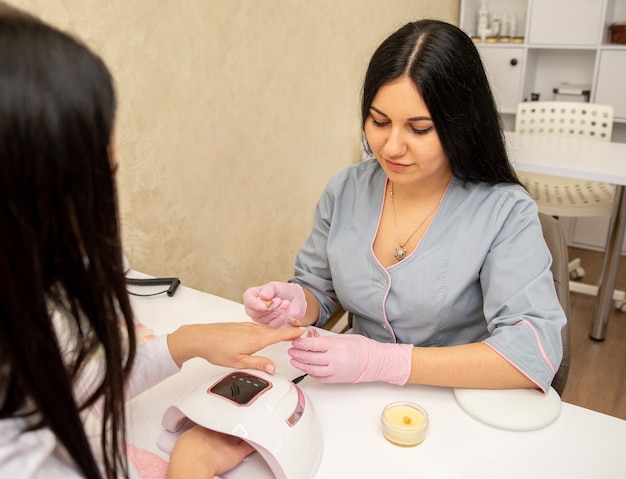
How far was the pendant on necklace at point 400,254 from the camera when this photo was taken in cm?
115

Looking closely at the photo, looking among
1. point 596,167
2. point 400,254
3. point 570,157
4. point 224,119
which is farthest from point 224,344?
point 570,157

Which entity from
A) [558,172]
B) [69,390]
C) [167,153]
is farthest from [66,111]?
[558,172]

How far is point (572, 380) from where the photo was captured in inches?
86.7

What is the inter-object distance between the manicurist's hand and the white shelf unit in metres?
2.48

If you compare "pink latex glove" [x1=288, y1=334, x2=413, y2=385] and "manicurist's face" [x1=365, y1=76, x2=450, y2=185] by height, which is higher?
"manicurist's face" [x1=365, y1=76, x2=450, y2=185]

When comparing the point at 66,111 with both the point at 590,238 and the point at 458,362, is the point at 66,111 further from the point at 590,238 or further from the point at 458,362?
the point at 590,238

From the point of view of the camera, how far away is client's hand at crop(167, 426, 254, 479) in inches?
28.8

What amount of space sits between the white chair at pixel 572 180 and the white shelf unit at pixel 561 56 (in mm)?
262

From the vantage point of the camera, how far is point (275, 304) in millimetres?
1104

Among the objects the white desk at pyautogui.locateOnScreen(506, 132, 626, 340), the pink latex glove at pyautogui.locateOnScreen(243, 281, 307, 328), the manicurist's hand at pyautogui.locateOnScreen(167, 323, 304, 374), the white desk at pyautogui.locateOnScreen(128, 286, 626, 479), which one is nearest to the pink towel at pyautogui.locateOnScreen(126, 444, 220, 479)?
the white desk at pyautogui.locateOnScreen(128, 286, 626, 479)

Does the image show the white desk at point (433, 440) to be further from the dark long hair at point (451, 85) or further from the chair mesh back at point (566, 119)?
the chair mesh back at point (566, 119)

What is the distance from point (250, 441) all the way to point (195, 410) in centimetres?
10

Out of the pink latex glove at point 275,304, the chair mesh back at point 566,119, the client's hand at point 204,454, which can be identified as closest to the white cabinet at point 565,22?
the chair mesh back at point 566,119

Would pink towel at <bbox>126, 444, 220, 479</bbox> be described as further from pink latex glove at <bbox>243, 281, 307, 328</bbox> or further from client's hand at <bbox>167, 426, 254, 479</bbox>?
pink latex glove at <bbox>243, 281, 307, 328</bbox>
